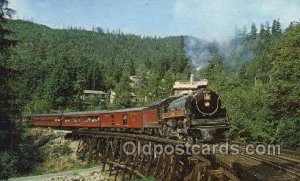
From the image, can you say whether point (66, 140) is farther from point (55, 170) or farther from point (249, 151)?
point (249, 151)

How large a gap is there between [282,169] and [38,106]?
6865cm

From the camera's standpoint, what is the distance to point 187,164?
19.3 m

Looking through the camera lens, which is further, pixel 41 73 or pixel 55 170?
pixel 41 73

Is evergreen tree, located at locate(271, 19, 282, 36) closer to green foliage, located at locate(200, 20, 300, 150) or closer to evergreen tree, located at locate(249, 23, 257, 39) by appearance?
evergreen tree, located at locate(249, 23, 257, 39)

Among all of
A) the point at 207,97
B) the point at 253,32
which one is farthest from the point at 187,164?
the point at 253,32

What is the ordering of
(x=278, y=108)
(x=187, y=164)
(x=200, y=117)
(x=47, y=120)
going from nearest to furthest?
(x=187, y=164) → (x=200, y=117) → (x=278, y=108) → (x=47, y=120)

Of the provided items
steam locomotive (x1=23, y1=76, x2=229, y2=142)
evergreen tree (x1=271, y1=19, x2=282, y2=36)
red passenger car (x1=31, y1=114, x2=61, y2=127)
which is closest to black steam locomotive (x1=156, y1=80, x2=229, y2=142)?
steam locomotive (x1=23, y1=76, x2=229, y2=142)

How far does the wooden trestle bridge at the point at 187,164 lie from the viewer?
13.2m

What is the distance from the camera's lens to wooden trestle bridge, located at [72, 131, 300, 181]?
519 inches

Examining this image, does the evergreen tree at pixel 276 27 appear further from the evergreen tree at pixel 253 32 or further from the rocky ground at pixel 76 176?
the rocky ground at pixel 76 176

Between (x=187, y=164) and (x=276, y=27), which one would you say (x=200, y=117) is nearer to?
(x=187, y=164)

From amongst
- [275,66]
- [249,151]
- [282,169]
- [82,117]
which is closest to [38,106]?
[82,117]

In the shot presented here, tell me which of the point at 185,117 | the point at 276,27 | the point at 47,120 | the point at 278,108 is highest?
the point at 276,27

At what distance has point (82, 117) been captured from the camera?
153ft
